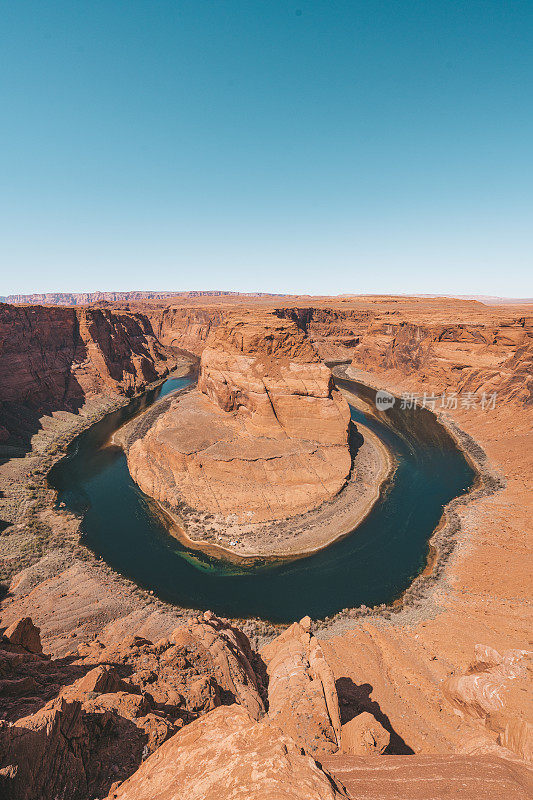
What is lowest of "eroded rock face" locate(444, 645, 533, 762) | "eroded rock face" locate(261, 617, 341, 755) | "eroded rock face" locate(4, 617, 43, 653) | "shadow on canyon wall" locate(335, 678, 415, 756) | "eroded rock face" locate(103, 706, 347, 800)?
"shadow on canyon wall" locate(335, 678, 415, 756)

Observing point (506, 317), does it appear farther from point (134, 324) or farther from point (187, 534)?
point (134, 324)

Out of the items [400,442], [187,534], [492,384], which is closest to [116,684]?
[187,534]

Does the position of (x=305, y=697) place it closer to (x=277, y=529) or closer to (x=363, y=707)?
(x=363, y=707)

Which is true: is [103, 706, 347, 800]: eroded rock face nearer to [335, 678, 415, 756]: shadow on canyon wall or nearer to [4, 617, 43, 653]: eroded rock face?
[4, 617, 43, 653]: eroded rock face

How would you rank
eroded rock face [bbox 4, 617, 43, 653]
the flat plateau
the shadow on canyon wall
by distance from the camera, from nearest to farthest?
eroded rock face [bbox 4, 617, 43, 653] → the shadow on canyon wall → the flat plateau

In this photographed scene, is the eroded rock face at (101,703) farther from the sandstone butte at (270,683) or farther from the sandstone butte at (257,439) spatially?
the sandstone butte at (257,439)

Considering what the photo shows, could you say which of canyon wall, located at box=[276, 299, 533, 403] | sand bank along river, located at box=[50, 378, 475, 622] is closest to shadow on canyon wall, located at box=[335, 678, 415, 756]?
sand bank along river, located at box=[50, 378, 475, 622]

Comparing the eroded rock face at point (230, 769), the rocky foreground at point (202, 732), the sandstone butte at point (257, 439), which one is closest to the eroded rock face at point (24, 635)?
the rocky foreground at point (202, 732)
